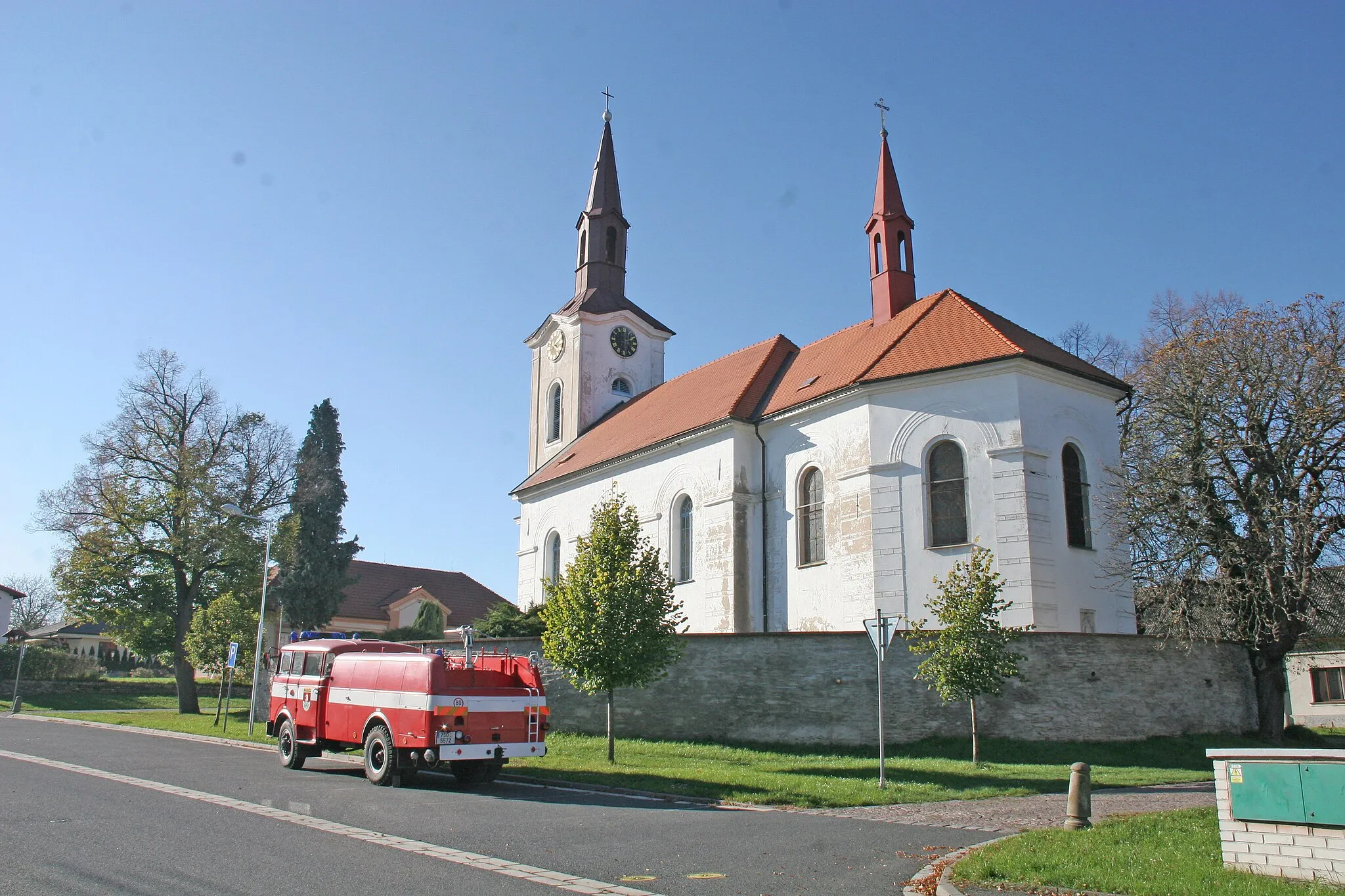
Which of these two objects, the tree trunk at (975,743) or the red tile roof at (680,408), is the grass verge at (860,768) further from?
the red tile roof at (680,408)

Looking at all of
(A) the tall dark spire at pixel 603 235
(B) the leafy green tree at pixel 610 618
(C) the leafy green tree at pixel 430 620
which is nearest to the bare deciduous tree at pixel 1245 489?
(B) the leafy green tree at pixel 610 618

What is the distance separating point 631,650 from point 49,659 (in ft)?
135

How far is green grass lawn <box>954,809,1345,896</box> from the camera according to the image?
23.2ft

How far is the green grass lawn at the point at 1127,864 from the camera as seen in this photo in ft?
23.2

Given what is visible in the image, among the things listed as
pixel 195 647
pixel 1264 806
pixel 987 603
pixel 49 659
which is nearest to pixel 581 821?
pixel 1264 806

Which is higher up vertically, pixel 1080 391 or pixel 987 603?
pixel 1080 391

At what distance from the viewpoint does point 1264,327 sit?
23.2m

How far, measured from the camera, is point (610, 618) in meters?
18.8

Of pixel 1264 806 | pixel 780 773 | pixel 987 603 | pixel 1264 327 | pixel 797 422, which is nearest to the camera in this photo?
pixel 1264 806

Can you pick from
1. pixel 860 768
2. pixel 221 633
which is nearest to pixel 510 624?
pixel 221 633

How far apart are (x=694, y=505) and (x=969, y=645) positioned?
1188 centimetres

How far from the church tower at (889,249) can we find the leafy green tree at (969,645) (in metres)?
11.6

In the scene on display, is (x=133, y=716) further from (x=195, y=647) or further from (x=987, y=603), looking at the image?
(x=987, y=603)

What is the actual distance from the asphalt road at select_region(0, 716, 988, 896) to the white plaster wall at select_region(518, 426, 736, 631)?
1121cm
